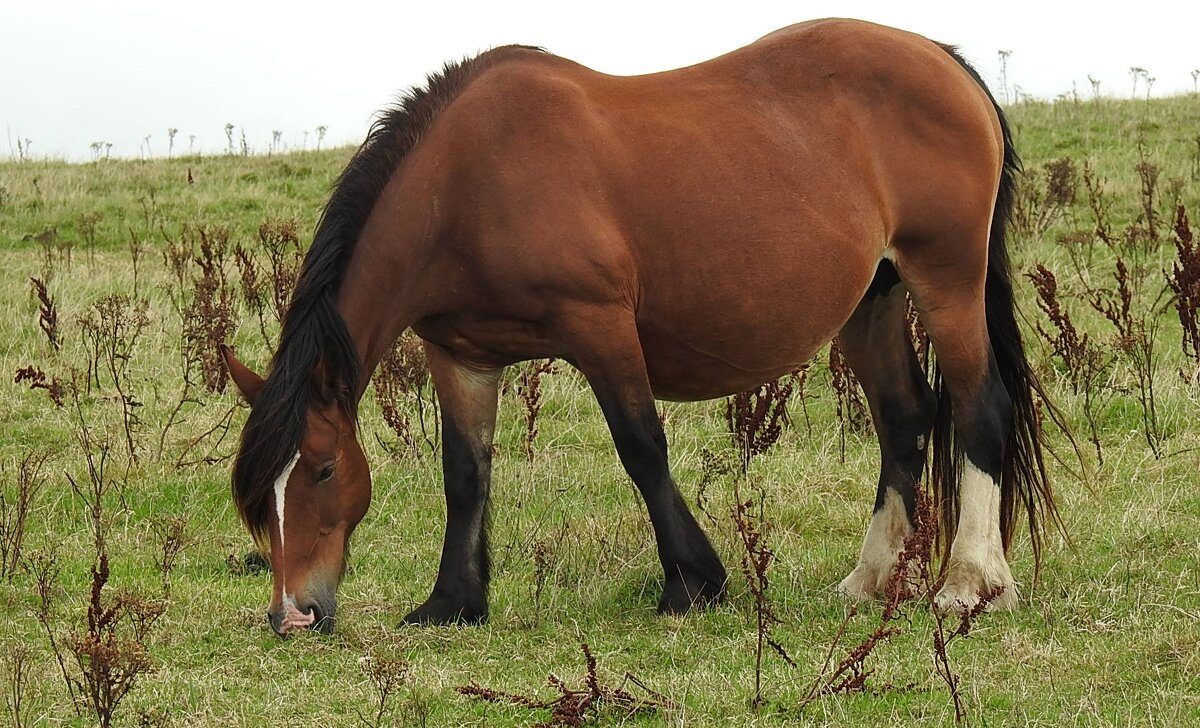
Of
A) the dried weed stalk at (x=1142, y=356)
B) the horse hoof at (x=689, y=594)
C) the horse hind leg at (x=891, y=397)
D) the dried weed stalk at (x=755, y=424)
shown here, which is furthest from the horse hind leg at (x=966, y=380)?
the dried weed stalk at (x=1142, y=356)

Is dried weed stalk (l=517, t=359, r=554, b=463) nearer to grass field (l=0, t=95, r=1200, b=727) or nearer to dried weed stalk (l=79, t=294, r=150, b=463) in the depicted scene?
grass field (l=0, t=95, r=1200, b=727)

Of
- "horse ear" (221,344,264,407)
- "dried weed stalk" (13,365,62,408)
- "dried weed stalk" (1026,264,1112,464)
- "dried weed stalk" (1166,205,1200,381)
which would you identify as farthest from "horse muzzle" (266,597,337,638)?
"dried weed stalk" (1166,205,1200,381)

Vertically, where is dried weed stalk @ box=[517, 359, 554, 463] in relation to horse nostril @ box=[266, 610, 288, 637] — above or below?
above

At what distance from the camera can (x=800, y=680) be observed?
163 inches

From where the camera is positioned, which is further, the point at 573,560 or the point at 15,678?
the point at 573,560

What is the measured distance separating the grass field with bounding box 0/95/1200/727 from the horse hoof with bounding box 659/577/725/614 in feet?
0.26

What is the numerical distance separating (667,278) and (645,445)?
62cm

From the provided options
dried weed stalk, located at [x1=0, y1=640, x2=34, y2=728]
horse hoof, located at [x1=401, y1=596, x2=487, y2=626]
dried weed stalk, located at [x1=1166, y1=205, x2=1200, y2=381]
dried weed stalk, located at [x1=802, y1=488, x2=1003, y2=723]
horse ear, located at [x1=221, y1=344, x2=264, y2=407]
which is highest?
dried weed stalk, located at [x1=1166, y1=205, x2=1200, y2=381]

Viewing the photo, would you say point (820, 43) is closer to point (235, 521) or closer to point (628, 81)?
point (628, 81)

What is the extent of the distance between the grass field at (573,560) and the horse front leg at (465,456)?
0.25m

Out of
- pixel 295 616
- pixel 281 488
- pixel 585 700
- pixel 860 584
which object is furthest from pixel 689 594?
pixel 281 488

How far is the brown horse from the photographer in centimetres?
471

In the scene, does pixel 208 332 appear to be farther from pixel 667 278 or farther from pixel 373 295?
pixel 667 278

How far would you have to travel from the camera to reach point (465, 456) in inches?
207
